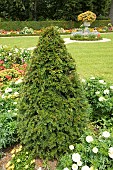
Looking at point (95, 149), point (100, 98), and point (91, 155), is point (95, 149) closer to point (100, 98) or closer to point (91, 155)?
point (91, 155)

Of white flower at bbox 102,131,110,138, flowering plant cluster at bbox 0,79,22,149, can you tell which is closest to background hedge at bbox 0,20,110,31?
flowering plant cluster at bbox 0,79,22,149

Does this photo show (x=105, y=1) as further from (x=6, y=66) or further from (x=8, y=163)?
(x=8, y=163)

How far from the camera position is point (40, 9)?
30797 millimetres

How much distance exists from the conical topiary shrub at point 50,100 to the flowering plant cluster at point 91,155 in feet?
0.37

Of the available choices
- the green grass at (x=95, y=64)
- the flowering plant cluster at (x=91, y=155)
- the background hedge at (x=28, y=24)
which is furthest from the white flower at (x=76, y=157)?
the background hedge at (x=28, y=24)

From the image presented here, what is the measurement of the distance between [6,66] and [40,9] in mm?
25612

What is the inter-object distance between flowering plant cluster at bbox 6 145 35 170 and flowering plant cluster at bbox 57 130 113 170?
28 centimetres

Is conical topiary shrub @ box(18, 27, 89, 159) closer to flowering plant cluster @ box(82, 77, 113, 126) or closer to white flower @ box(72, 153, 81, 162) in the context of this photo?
white flower @ box(72, 153, 81, 162)

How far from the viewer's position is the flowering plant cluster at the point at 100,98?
330 cm

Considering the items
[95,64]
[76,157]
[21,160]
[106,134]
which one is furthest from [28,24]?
[76,157]

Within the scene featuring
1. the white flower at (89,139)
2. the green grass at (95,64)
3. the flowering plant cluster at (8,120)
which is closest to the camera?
the white flower at (89,139)

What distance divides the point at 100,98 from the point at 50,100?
1.17 metres

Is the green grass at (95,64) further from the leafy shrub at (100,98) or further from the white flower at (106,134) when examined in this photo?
A: the white flower at (106,134)

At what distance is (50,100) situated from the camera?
2285 millimetres
